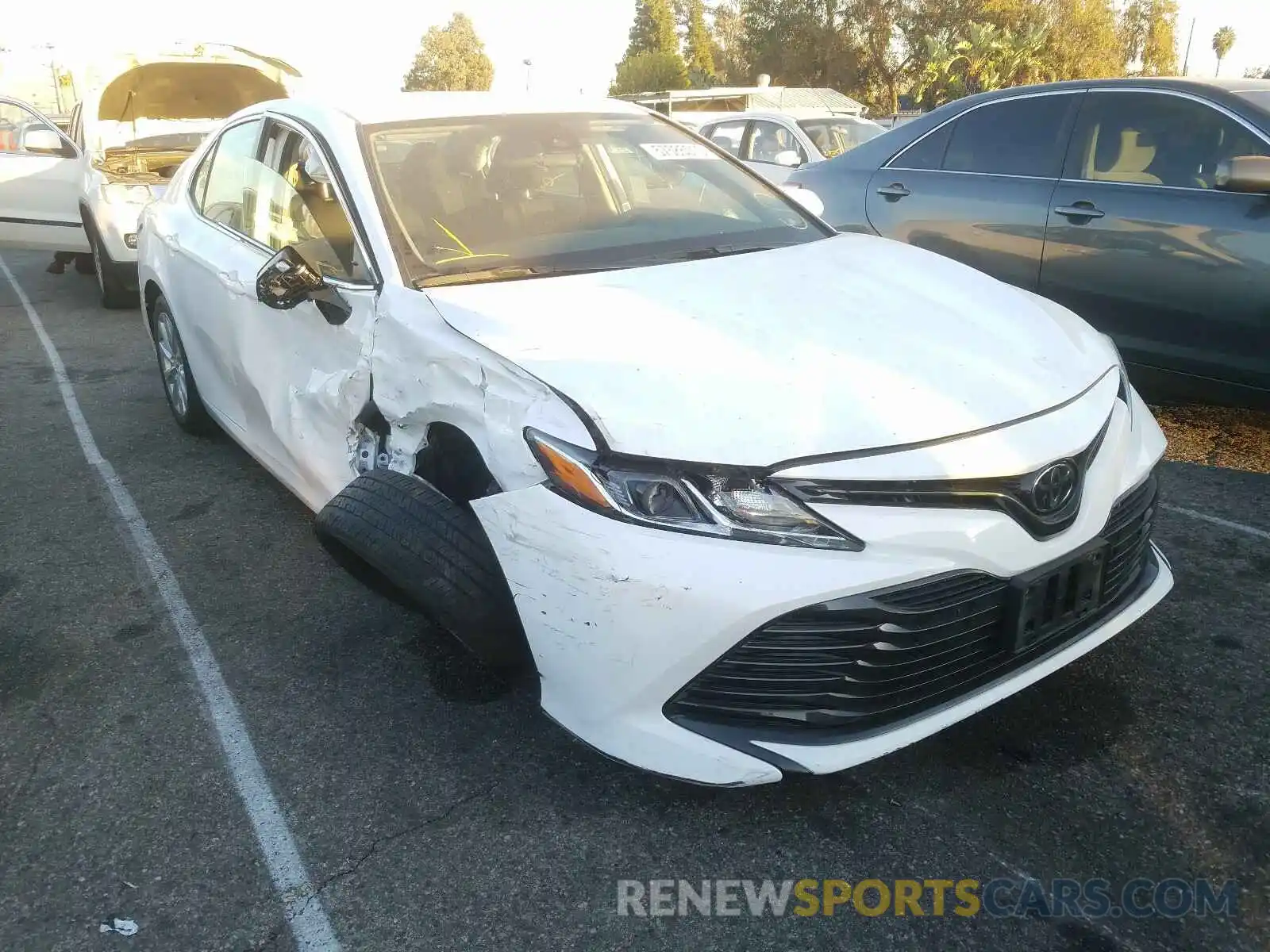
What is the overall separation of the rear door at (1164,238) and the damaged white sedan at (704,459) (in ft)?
5.14

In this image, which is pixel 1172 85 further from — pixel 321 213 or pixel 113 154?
pixel 113 154

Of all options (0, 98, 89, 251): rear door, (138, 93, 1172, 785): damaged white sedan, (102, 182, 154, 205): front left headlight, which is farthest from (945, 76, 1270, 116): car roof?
(0, 98, 89, 251): rear door

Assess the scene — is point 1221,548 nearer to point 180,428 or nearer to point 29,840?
point 29,840

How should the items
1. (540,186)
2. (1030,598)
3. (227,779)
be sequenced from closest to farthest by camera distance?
(1030,598), (227,779), (540,186)

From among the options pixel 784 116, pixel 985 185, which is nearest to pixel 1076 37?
pixel 784 116

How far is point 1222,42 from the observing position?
94188mm

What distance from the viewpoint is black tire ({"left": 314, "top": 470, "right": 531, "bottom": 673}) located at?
90.7 inches

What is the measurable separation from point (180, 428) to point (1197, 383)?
4494 millimetres

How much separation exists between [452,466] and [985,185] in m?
3.31

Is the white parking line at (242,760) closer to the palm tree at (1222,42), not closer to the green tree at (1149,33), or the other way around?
the green tree at (1149,33)

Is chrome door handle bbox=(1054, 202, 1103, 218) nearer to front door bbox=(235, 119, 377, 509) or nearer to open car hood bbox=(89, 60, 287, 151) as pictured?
front door bbox=(235, 119, 377, 509)

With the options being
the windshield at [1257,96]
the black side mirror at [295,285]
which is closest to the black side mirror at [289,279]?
the black side mirror at [295,285]

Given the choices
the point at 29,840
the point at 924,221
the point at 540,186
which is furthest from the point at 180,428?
the point at 924,221

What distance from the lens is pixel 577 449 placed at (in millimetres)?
2090
